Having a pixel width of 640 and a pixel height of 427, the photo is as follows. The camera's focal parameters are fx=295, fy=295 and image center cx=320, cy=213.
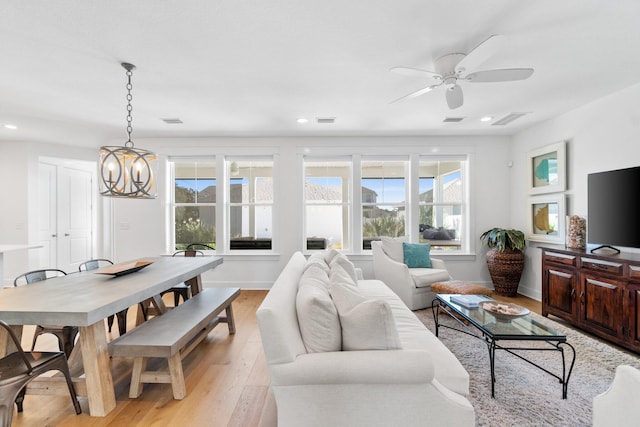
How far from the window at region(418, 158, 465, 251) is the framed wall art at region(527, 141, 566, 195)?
3.29 ft

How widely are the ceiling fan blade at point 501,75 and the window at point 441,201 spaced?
281 centimetres

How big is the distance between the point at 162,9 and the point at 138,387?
2548mm

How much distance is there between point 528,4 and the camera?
72.7 inches

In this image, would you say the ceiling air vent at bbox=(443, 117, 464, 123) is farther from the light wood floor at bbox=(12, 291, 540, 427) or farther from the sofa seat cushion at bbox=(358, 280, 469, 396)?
the light wood floor at bbox=(12, 291, 540, 427)

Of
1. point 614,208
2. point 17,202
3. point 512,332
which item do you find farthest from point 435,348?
point 17,202

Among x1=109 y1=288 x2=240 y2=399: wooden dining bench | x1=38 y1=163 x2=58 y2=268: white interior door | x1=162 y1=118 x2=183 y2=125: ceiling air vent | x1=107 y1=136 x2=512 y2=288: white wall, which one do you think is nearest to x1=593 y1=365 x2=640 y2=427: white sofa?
x1=109 y1=288 x2=240 y2=399: wooden dining bench

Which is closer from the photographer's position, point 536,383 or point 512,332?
point 512,332

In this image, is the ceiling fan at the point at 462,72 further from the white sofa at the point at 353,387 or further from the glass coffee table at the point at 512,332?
the white sofa at the point at 353,387

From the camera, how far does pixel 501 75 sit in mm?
2270

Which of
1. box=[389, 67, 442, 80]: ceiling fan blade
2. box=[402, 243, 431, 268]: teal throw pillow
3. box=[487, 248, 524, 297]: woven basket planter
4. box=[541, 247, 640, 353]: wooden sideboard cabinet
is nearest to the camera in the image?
box=[389, 67, 442, 80]: ceiling fan blade

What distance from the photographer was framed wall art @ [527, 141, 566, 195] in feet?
12.7

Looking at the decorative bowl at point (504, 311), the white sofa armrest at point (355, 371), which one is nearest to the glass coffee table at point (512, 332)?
the decorative bowl at point (504, 311)

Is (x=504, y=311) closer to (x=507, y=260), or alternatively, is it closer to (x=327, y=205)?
(x=507, y=260)

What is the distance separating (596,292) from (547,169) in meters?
1.93
